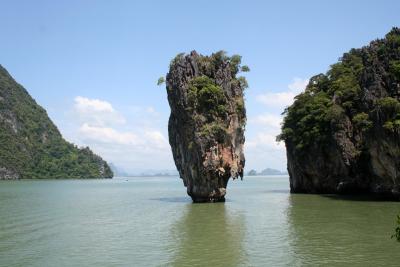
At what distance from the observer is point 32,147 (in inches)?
6614

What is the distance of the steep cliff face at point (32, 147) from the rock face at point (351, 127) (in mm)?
113821

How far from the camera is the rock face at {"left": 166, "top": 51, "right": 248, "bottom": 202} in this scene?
3759 cm

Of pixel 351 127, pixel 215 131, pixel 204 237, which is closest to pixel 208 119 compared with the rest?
pixel 215 131

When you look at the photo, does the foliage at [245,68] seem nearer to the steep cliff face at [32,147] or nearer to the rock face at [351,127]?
the rock face at [351,127]

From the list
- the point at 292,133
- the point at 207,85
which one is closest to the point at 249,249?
the point at 207,85

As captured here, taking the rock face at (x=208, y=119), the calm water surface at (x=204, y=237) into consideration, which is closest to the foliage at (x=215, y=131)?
the rock face at (x=208, y=119)

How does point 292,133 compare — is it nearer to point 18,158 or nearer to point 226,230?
point 226,230

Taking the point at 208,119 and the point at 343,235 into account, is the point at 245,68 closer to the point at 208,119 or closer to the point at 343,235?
the point at 208,119

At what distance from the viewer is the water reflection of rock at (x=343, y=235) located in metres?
16.7

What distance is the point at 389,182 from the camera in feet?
127

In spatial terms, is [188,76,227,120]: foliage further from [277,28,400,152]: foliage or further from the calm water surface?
[277,28,400,152]: foliage

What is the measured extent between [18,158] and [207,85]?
128275mm

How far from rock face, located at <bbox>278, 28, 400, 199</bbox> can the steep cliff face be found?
113821 millimetres

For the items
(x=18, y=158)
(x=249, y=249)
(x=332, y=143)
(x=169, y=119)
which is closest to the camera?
(x=249, y=249)
